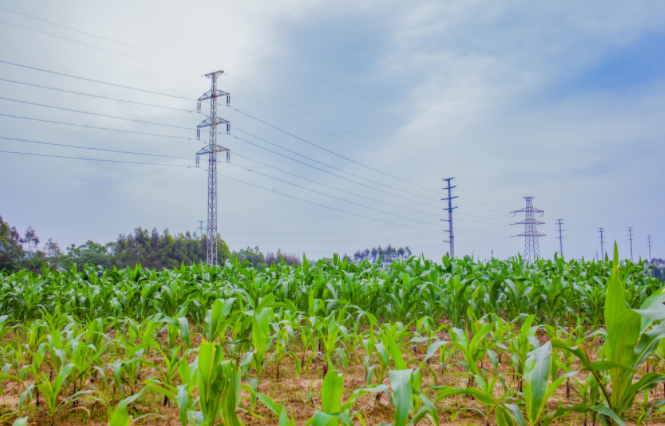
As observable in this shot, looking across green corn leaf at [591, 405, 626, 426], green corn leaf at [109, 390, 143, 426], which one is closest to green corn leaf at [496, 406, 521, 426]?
green corn leaf at [591, 405, 626, 426]

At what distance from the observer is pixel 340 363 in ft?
10.9

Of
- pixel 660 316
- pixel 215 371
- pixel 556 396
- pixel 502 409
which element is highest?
pixel 660 316

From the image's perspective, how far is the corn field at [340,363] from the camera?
1.66 metres

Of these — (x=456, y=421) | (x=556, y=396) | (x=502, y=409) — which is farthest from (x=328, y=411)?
(x=556, y=396)

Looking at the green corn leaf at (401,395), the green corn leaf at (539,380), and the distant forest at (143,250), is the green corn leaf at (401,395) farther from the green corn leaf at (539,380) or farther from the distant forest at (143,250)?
the distant forest at (143,250)

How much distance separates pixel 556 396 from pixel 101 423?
2834 mm

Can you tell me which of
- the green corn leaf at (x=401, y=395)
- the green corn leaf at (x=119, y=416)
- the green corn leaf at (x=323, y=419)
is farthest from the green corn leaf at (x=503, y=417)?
the green corn leaf at (x=119, y=416)

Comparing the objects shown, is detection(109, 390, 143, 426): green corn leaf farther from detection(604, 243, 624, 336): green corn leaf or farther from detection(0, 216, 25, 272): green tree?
detection(0, 216, 25, 272): green tree

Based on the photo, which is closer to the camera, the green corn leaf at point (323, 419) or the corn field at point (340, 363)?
the green corn leaf at point (323, 419)

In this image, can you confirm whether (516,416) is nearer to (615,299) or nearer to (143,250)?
(615,299)

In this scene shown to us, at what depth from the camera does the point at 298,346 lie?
371 cm

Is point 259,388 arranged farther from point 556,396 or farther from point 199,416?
point 556,396

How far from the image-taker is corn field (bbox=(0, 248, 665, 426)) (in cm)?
166

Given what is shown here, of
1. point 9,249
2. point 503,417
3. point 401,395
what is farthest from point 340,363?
point 9,249
